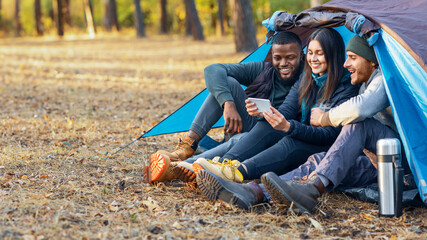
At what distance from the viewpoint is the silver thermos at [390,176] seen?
3.07 meters

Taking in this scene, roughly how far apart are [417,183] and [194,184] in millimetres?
1570

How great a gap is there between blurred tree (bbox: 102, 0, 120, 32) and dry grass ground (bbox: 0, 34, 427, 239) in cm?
1556

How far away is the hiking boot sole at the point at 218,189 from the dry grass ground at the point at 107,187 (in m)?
0.06

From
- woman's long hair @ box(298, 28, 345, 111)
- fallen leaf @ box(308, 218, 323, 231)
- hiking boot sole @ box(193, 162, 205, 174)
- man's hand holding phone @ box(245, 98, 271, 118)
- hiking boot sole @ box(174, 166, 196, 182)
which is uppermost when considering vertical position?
woman's long hair @ box(298, 28, 345, 111)

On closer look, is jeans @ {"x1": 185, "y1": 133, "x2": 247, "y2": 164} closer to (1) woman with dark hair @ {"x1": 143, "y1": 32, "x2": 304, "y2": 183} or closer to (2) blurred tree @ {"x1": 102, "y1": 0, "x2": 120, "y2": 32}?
(1) woman with dark hair @ {"x1": 143, "y1": 32, "x2": 304, "y2": 183}

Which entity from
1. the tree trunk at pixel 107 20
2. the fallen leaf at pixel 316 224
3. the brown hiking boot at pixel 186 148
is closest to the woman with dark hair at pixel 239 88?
the brown hiking boot at pixel 186 148

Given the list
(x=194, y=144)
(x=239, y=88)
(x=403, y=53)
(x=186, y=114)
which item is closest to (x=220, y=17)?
(x=186, y=114)

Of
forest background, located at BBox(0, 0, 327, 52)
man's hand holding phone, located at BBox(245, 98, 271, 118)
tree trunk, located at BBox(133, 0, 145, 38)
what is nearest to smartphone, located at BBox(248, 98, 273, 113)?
man's hand holding phone, located at BBox(245, 98, 271, 118)

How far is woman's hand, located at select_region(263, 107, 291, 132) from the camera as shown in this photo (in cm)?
367

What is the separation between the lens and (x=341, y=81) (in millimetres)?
3877

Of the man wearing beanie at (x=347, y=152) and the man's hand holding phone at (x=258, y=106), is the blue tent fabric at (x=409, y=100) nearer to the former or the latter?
the man wearing beanie at (x=347, y=152)

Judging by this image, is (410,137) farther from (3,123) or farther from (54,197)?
(3,123)

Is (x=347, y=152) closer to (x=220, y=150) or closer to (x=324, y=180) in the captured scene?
(x=324, y=180)

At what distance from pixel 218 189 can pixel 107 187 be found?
1.01 m
